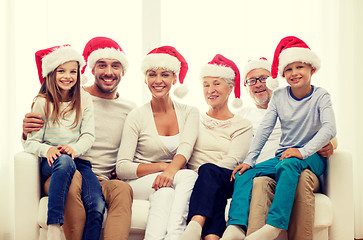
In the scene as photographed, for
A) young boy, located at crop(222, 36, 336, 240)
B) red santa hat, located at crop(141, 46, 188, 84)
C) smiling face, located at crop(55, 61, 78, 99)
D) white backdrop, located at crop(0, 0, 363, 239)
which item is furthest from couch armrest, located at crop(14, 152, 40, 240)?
white backdrop, located at crop(0, 0, 363, 239)

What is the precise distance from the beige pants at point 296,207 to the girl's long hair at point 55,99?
39.7 inches

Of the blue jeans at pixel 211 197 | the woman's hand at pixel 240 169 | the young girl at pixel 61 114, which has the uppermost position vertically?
the young girl at pixel 61 114

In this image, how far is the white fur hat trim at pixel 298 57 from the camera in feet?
7.34

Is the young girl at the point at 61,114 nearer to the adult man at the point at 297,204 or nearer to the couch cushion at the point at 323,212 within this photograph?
the adult man at the point at 297,204

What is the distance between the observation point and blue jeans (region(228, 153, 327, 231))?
1.92 metres

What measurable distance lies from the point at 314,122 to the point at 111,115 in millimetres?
1157

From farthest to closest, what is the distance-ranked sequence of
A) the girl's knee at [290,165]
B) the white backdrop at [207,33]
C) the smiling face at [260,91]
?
1. the white backdrop at [207,33]
2. the smiling face at [260,91]
3. the girl's knee at [290,165]

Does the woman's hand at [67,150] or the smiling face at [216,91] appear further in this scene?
the smiling face at [216,91]

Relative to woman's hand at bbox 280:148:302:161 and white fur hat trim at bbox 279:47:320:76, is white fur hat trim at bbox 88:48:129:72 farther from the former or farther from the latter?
woman's hand at bbox 280:148:302:161

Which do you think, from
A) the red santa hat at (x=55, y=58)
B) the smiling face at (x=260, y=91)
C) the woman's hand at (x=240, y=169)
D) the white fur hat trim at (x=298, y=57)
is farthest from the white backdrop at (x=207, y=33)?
the woman's hand at (x=240, y=169)

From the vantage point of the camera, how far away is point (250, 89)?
2754 mm

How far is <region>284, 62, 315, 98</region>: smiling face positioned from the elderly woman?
414mm
